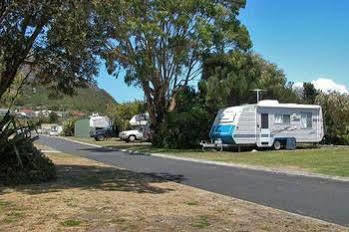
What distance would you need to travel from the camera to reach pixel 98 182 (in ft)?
50.0

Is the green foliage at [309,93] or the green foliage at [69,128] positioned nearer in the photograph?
the green foliage at [309,93]

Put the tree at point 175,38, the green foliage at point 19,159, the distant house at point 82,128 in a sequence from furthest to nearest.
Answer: the distant house at point 82,128 → the tree at point 175,38 → the green foliage at point 19,159

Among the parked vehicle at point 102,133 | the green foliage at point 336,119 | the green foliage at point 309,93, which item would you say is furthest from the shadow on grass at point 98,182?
the parked vehicle at point 102,133

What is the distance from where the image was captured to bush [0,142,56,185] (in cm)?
1450

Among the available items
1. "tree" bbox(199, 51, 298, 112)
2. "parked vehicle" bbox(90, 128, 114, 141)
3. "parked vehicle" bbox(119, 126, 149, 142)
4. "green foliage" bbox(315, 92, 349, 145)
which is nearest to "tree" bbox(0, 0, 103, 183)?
"tree" bbox(199, 51, 298, 112)

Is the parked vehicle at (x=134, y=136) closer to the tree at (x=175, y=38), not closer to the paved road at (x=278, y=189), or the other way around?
the tree at (x=175, y=38)

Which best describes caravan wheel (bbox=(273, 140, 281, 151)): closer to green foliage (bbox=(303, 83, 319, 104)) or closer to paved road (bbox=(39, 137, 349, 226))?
green foliage (bbox=(303, 83, 319, 104))

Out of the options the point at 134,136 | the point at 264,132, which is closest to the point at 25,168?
the point at 264,132

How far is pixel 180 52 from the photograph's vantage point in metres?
36.3

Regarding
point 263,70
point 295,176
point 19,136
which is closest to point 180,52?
point 263,70

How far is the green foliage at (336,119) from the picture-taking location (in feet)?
137

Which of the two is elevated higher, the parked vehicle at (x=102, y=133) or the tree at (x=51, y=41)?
the tree at (x=51, y=41)

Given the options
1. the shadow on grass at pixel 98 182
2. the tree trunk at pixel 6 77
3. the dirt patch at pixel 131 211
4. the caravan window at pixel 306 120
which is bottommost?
the dirt patch at pixel 131 211

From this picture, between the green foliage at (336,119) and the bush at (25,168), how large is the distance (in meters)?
29.7
